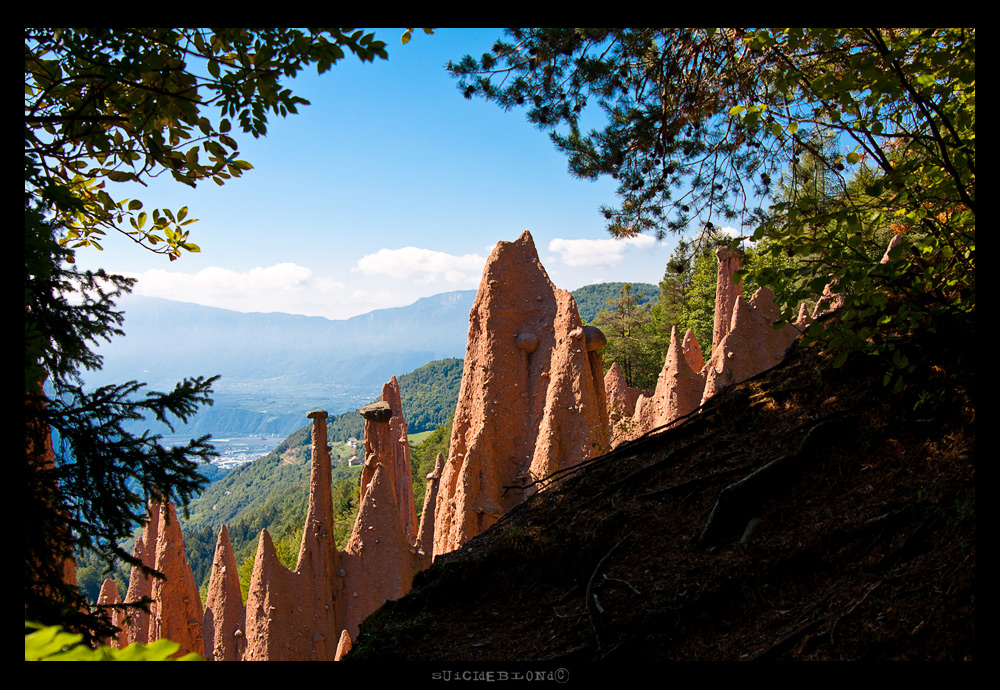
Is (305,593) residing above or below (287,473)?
above

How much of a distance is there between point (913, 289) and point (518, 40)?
158 inches

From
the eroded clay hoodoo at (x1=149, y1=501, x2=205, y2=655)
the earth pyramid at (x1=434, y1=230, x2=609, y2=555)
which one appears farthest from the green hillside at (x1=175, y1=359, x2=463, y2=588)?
the earth pyramid at (x1=434, y1=230, x2=609, y2=555)

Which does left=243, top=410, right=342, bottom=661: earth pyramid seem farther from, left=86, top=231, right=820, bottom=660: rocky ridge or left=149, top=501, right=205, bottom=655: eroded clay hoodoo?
left=149, top=501, right=205, bottom=655: eroded clay hoodoo

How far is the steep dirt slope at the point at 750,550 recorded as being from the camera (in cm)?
271

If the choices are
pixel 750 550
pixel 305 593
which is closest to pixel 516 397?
pixel 305 593

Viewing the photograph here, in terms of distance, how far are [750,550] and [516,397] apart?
7226 mm

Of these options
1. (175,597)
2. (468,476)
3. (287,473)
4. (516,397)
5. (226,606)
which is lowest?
(287,473)

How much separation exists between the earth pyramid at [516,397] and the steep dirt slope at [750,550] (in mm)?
4468

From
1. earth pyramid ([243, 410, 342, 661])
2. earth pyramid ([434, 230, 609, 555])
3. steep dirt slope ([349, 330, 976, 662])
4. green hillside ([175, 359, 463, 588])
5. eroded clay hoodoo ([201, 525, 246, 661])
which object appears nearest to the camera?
steep dirt slope ([349, 330, 976, 662])

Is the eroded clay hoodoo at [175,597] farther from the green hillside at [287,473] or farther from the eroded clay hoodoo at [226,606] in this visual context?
the green hillside at [287,473]

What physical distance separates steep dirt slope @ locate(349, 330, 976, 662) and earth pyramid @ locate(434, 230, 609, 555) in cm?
447

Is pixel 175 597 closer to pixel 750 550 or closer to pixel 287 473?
pixel 750 550

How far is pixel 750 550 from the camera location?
11.1 ft

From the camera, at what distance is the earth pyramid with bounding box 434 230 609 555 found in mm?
9500
